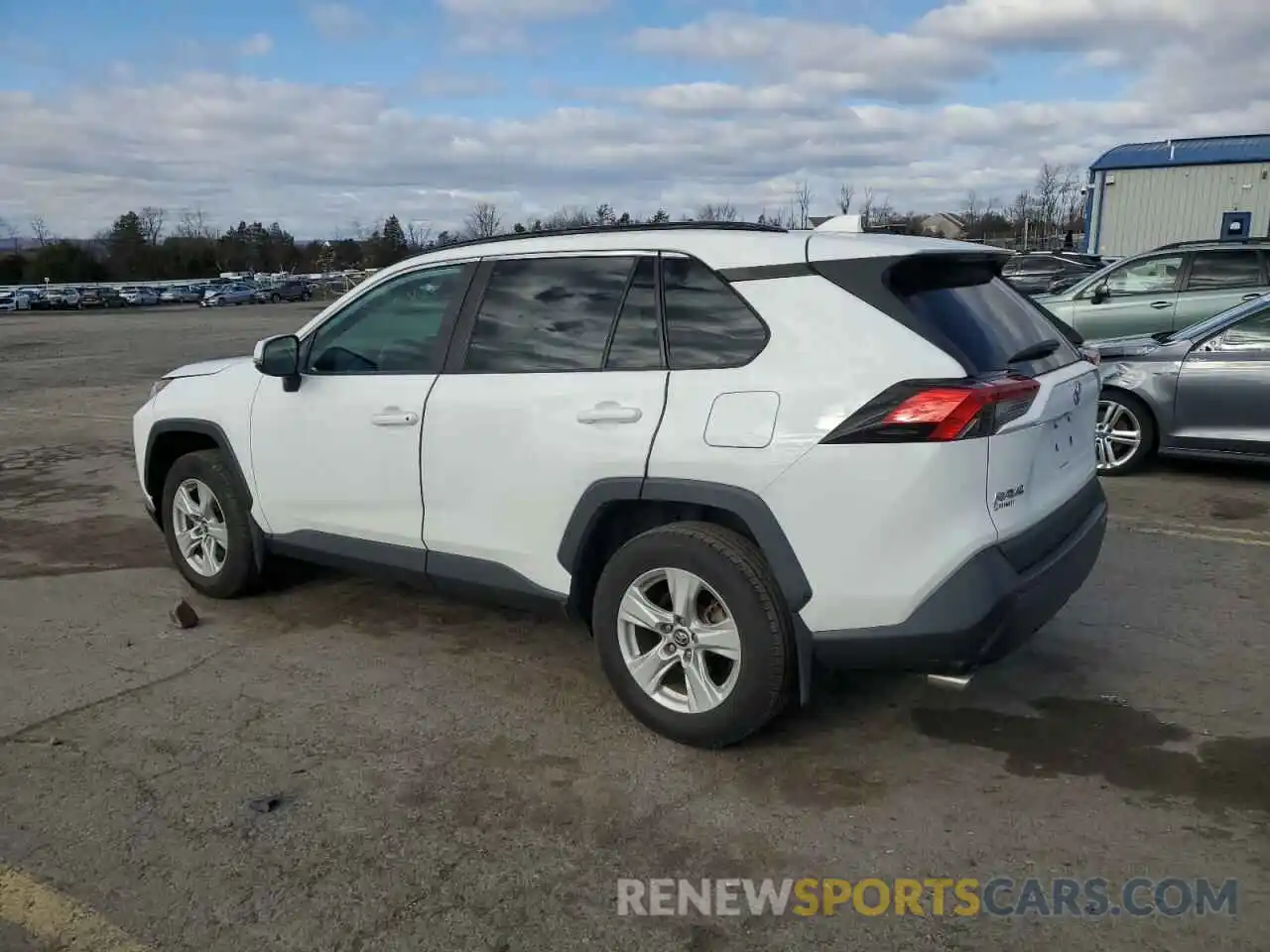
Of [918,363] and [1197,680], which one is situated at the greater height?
[918,363]

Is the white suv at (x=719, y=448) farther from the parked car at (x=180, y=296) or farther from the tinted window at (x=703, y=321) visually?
the parked car at (x=180, y=296)

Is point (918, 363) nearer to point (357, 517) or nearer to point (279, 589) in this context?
point (357, 517)

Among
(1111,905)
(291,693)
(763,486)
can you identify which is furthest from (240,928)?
(1111,905)

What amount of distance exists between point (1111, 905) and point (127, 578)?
5.19 metres

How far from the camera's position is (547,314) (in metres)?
4.03

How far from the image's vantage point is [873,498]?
319 cm

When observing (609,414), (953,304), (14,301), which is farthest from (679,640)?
(14,301)

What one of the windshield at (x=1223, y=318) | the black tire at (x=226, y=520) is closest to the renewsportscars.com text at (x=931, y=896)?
the black tire at (x=226, y=520)

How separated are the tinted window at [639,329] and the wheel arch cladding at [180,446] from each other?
7.45 ft

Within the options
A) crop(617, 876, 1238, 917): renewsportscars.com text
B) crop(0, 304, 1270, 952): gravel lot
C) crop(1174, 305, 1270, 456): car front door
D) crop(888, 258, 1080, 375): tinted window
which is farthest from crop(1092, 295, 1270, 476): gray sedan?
crop(617, 876, 1238, 917): renewsportscars.com text

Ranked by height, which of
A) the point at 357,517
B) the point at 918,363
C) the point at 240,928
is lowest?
the point at 240,928

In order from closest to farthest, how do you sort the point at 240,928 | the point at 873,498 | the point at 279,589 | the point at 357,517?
1. the point at 240,928
2. the point at 873,498
3. the point at 357,517
4. the point at 279,589

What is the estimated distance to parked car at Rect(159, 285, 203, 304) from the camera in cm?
6369

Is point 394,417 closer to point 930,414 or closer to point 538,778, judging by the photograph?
point 538,778
